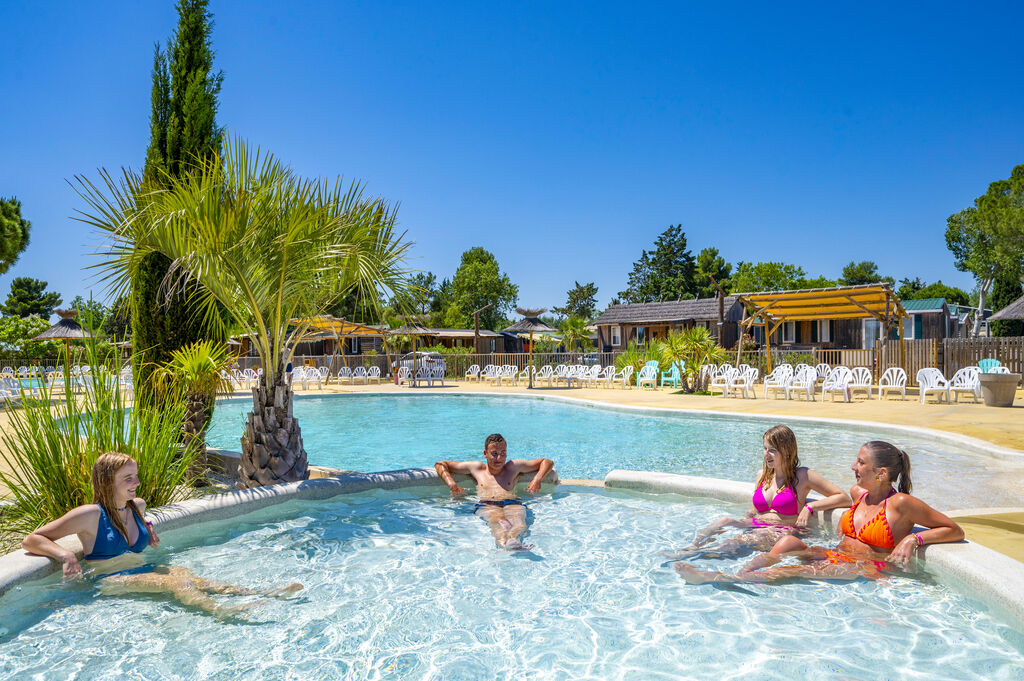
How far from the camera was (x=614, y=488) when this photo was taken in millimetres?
6004

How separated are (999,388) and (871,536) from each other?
36.8ft

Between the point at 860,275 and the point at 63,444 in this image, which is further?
the point at 860,275

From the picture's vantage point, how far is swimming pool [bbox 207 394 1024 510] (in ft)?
22.2

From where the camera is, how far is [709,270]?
5806cm

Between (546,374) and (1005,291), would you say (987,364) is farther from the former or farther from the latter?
(1005,291)

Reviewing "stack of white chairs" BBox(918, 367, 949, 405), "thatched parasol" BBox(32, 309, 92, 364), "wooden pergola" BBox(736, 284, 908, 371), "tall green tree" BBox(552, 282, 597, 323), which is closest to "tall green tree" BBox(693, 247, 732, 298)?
"tall green tree" BBox(552, 282, 597, 323)

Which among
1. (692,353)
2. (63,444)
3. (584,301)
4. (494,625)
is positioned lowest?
(494,625)

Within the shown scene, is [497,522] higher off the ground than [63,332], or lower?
lower

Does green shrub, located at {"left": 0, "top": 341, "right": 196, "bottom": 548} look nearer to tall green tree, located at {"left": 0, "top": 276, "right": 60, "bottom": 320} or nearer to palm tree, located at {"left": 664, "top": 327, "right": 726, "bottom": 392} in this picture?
palm tree, located at {"left": 664, "top": 327, "right": 726, "bottom": 392}

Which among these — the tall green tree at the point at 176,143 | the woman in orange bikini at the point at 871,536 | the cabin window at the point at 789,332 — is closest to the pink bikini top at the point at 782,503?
the woman in orange bikini at the point at 871,536

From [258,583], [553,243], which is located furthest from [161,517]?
[553,243]

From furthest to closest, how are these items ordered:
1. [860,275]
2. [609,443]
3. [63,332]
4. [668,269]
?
[860,275] → [668,269] → [63,332] → [609,443]

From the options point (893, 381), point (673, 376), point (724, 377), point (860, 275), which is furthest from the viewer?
point (860, 275)

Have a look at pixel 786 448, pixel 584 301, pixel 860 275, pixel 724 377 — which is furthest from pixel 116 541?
pixel 860 275
